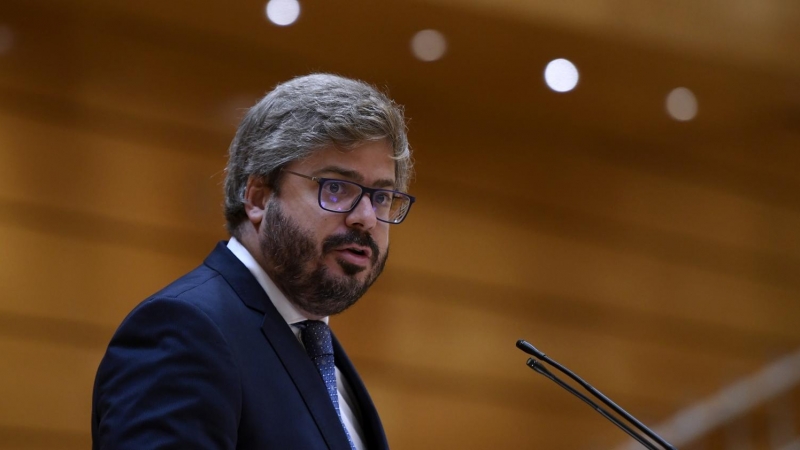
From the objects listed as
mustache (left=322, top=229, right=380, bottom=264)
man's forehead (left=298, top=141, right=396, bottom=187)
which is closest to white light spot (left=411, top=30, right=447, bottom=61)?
man's forehead (left=298, top=141, right=396, bottom=187)

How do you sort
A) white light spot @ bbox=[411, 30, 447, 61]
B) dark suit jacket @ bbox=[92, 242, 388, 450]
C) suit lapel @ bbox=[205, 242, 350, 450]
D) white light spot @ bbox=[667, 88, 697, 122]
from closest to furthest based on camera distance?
dark suit jacket @ bbox=[92, 242, 388, 450] → suit lapel @ bbox=[205, 242, 350, 450] → white light spot @ bbox=[411, 30, 447, 61] → white light spot @ bbox=[667, 88, 697, 122]

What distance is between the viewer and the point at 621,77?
3.80 metres

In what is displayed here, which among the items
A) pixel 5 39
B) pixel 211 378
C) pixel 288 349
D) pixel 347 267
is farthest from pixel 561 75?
pixel 211 378

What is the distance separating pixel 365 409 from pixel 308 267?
1.01ft

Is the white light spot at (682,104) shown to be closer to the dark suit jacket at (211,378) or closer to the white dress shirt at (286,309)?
the white dress shirt at (286,309)

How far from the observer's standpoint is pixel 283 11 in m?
3.28

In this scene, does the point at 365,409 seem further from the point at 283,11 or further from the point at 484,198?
the point at 484,198

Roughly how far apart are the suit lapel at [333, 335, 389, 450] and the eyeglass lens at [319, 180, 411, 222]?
277 mm

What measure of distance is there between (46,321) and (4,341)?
143 millimetres

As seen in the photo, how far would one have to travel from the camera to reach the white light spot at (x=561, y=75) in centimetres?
368

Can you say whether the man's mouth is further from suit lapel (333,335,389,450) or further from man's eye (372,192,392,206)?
suit lapel (333,335,389,450)

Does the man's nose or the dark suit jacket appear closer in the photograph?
the dark suit jacket

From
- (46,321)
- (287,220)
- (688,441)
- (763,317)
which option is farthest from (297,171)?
(763,317)

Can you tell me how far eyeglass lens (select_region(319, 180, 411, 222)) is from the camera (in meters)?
1.50
